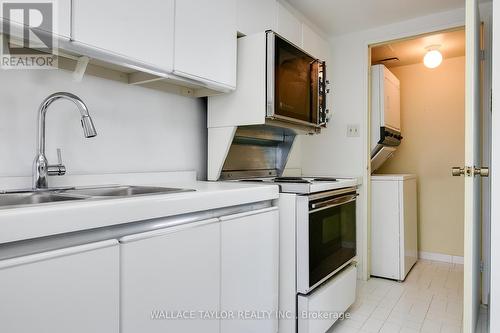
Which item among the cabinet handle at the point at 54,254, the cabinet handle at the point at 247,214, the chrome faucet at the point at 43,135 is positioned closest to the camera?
the cabinet handle at the point at 54,254

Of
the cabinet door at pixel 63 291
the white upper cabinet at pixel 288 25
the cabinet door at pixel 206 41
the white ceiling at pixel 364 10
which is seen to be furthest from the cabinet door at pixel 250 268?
the white ceiling at pixel 364 10

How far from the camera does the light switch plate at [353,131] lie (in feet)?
9.57

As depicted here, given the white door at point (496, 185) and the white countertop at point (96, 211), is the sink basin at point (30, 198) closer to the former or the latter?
the white countertop at point (96, 211)

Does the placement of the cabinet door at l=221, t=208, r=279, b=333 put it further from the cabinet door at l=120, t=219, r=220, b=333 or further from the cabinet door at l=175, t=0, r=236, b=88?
the cabinet door at l=175, t=0, r=236, b=88

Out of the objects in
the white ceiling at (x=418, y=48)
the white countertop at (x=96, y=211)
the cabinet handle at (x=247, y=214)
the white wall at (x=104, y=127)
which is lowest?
the cabinet handle at (x=247, y=214)

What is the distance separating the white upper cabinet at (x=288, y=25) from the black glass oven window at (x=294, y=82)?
27 cm

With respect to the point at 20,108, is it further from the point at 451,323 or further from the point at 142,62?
the point at 451,323

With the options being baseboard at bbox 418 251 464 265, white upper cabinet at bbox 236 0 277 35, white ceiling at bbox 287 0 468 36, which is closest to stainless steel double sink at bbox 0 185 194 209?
white upper cabinet at bbox 236 0 277 35

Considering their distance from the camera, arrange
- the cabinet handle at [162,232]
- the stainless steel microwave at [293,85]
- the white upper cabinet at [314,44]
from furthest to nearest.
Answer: the white upper cabinet at [314,44]
the stainless steel microwave at [293,85]
the cabinet handle at [162,232]

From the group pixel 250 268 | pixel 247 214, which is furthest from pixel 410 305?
pixel 247 214

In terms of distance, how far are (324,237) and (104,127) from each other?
1284mm

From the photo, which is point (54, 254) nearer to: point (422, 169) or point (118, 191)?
point (118, 191)

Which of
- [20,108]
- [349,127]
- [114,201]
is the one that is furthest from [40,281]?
[349,127]

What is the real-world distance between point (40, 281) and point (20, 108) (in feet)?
2.63
